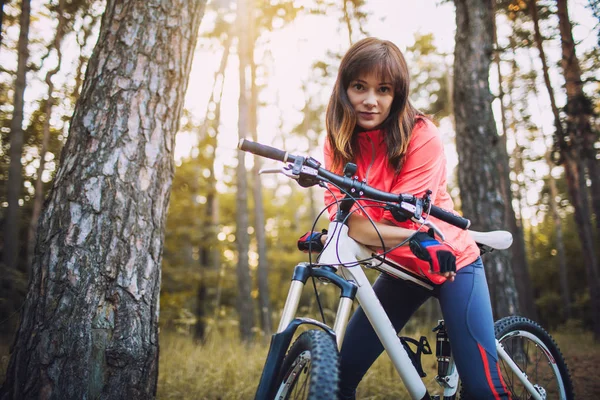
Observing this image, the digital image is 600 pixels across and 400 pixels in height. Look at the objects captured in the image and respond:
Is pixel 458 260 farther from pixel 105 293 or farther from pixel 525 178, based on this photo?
pixel 525 178

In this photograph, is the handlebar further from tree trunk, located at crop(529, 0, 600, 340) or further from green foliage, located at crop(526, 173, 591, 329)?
green foliage, located at crop(526, 173, 591, 329)

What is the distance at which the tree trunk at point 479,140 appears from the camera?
5.66 meters

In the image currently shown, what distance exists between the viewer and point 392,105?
2.34 meters

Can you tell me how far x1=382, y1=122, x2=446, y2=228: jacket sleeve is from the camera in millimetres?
2111

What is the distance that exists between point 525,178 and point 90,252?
2075 centimetres

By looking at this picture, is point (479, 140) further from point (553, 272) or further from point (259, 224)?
point (553, 272)

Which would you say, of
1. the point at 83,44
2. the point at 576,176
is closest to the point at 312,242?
the point at 83,44

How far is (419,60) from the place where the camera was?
53.8 ft

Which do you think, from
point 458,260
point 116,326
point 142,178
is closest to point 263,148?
point 458,260

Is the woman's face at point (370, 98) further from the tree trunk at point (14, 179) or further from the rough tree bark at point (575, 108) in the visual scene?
the tree trunk at point (14, 179)

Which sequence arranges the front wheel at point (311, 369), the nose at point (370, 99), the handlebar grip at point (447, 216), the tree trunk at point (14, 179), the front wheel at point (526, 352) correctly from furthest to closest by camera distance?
the tree trunk at point (14, 179), the front wheel at point (526, 352), the nose at point (370, 99), the handlebar grip at point (447, 216), the front wheel at point (311, 369)

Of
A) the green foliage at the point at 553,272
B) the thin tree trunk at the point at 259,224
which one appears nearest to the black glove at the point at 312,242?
the thin tree trunk at the point at 259,224

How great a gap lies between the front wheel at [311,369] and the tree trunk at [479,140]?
14.8 feet

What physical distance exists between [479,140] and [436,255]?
15.4 ft
